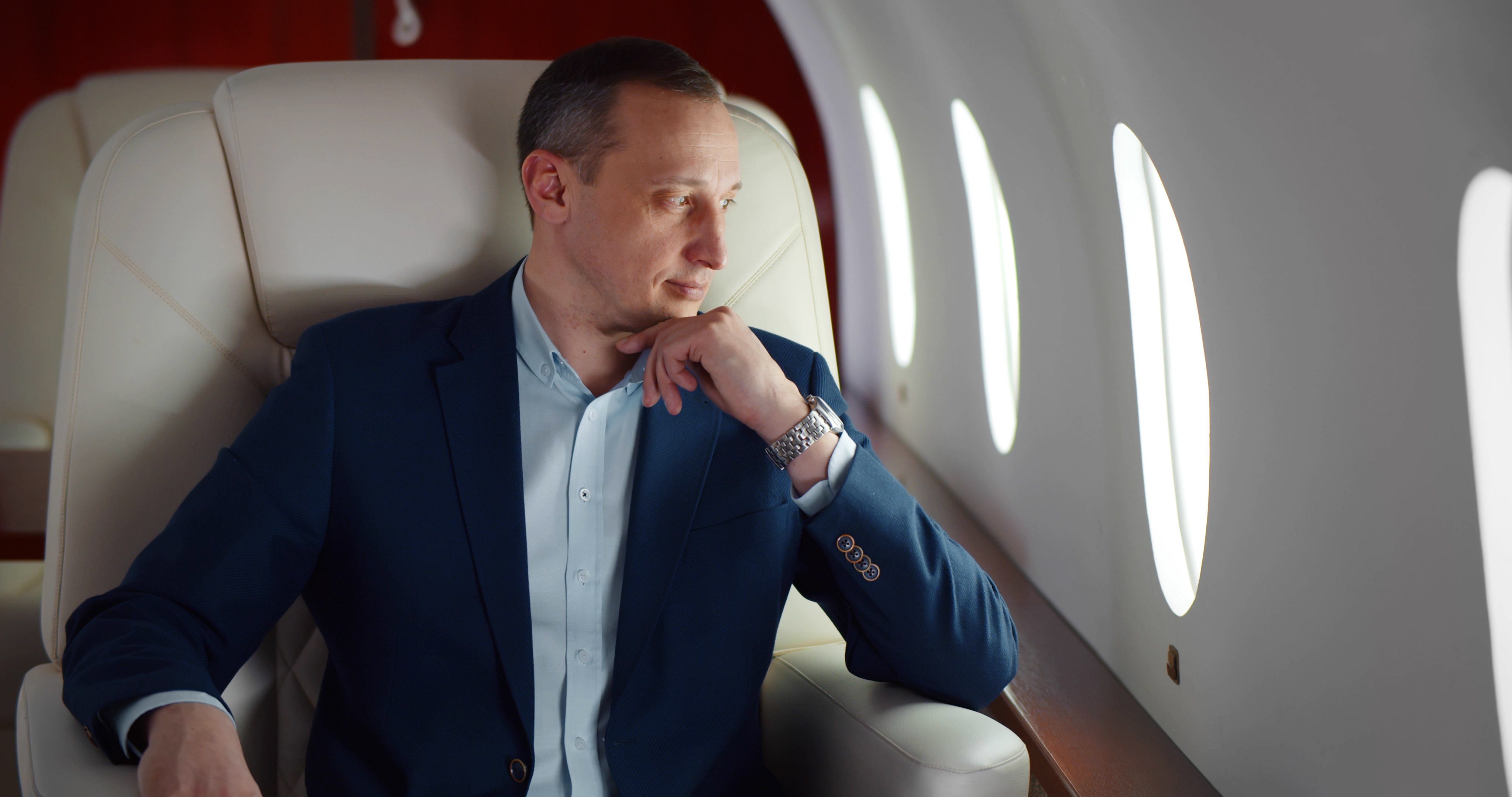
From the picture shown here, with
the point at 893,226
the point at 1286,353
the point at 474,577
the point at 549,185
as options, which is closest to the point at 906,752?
the point at 474,577

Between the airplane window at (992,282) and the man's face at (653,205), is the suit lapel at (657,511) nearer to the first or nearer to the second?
the man's face at (653,205)

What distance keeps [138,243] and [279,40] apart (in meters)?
4.36

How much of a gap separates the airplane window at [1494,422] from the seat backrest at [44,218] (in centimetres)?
270

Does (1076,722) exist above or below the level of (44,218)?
below

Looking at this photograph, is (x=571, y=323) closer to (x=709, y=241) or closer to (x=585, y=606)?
(x=709, y=241)

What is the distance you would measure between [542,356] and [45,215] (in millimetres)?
1974

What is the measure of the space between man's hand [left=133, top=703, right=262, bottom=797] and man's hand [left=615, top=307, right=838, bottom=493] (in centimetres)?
61

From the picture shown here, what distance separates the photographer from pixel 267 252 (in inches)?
62.7

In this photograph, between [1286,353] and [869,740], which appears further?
[1286,353]

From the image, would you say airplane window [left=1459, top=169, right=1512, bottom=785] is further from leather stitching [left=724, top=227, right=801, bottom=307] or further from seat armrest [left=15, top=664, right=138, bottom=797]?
seat armrest [left=15, top=664, right=138, bottom=797]

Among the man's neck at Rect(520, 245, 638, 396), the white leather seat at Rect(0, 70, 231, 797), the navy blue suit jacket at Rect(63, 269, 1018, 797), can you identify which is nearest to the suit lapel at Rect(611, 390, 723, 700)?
the navy blue suit jacket at Rect(63, 269, 1018, 797)

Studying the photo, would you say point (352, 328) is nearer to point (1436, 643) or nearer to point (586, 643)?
point (586, 643)

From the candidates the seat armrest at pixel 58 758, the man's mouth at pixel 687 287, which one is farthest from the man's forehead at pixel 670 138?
the seat armrest at pixel 58 758

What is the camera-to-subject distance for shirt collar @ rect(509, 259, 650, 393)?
1.52m
